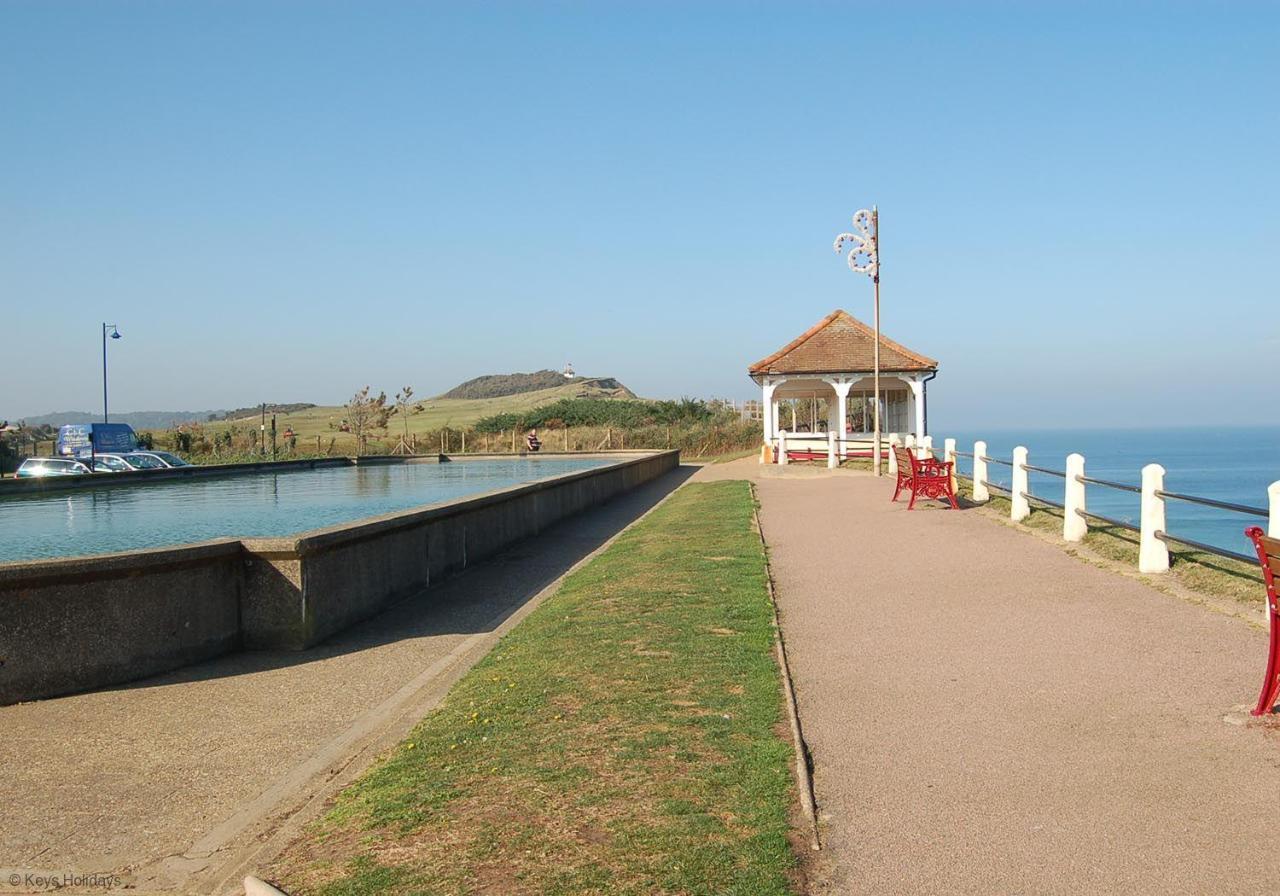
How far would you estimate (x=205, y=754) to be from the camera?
249 inches

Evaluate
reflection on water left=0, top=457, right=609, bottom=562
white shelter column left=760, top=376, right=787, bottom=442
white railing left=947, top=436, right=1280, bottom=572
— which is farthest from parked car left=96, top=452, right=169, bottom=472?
white railing left=947, top=436, right=1280, bottom=572

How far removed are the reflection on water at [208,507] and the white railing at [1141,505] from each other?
8458 mm

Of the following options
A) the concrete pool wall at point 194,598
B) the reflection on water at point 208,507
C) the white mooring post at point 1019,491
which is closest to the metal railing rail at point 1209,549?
the white mooring post at point 1019,491

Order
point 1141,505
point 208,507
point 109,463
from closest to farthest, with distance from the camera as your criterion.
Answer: point 1141,505, point 208,507, point 109,463

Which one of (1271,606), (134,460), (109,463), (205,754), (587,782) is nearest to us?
(587,782)

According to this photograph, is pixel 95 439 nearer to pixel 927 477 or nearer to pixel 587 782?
pixel 927 477

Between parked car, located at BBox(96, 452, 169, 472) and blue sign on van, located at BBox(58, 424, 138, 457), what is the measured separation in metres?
9.48

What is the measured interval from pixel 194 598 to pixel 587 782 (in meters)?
4.82

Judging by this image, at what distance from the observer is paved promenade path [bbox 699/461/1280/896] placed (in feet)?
13.6

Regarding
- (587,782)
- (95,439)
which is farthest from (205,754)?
(95,439)

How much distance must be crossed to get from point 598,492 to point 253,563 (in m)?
16.0

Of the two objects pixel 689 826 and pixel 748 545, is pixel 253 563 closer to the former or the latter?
pixel 689 826

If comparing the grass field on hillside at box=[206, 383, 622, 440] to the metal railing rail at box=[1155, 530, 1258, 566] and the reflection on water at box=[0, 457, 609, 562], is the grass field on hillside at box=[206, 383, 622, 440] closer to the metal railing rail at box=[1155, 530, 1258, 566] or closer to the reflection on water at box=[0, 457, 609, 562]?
the reflection on water at box=[0, 457, 609, 562]

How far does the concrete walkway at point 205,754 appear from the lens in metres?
4.77
